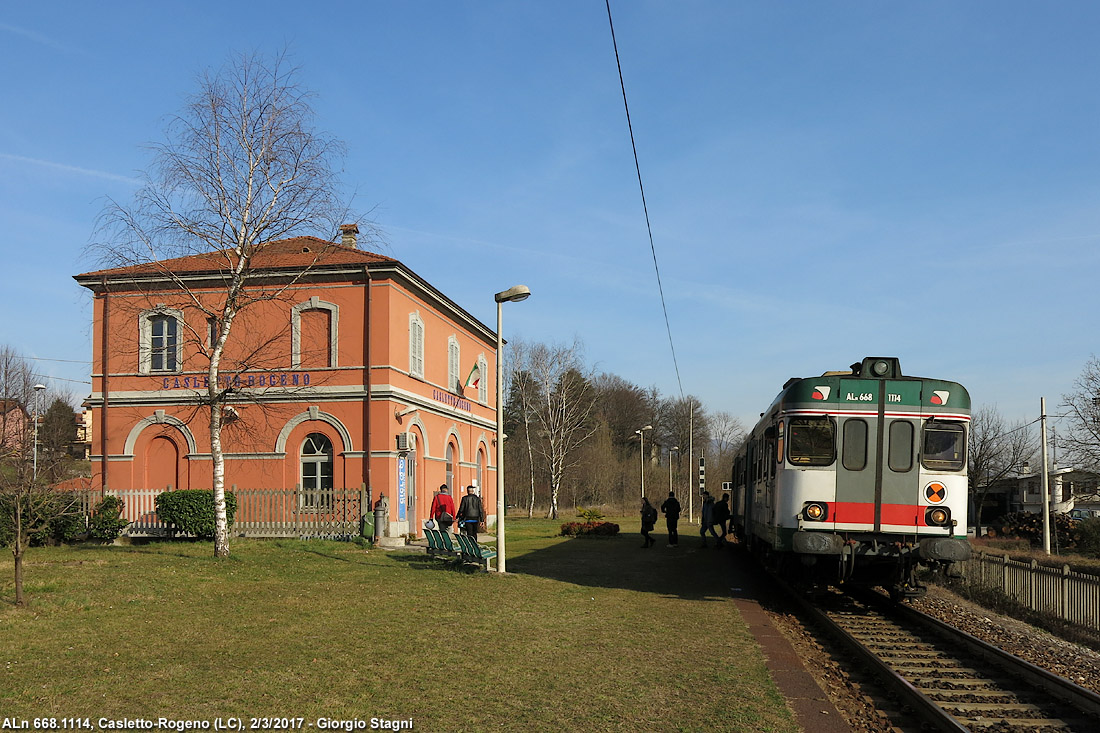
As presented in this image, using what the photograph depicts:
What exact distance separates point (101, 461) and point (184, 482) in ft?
8.77

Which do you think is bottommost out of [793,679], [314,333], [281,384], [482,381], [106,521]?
[106,521]

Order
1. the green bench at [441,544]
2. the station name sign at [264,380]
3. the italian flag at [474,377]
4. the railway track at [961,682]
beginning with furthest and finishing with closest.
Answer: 1. the italian flag at [474,377]
2. the station name sign at [264,380]
3. the green bench at [441,544]
4. the railway track at [961,682]

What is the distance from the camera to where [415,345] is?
2923 cm

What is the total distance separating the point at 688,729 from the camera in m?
6.48

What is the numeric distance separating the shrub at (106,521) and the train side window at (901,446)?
60.1ft

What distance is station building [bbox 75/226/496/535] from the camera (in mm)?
26500

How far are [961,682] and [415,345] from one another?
73.9ft

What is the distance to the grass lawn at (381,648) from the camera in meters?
6.78

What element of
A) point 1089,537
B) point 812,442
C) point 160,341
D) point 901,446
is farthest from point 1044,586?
point 160,341

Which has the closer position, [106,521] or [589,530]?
[106,521]

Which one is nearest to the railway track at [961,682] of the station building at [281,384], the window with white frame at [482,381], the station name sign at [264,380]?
the station building at [281,384]

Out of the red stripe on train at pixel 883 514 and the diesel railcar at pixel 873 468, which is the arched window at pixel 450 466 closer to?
the diesel railcar at pixel 873 468

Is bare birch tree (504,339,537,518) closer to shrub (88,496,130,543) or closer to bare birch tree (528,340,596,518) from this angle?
bare birch tree (528,340,596,518)

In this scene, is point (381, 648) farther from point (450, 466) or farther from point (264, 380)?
point (450, 466)
